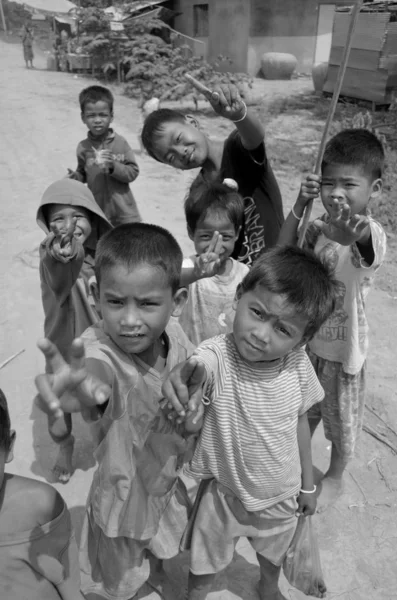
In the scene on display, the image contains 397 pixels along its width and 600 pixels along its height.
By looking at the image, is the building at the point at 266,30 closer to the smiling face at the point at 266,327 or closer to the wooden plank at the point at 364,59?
the wooden plank at the point at 364,59

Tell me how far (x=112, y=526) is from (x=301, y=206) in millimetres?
1221

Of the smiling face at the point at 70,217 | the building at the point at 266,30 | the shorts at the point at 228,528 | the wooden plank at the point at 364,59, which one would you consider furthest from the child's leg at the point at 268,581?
the building at the point at 266,30

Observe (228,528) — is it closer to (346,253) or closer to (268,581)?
(268,581)

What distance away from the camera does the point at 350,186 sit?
68.0 inches

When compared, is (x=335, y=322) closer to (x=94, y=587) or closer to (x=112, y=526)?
(x=112, y=526)

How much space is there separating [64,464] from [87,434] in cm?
30

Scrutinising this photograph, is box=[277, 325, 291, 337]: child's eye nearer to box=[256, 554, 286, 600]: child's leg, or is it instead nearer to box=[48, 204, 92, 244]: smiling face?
box=[256, 554, 286, 600]: child's leg

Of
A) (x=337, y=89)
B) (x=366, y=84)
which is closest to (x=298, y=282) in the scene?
(x=337, y=89)

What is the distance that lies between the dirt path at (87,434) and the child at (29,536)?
31.8 inches

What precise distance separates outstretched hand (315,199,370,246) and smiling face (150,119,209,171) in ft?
2.90

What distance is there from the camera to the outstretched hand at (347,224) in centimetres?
146

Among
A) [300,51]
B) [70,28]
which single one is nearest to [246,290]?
[300,51]

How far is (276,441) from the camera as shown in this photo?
57.1 inches

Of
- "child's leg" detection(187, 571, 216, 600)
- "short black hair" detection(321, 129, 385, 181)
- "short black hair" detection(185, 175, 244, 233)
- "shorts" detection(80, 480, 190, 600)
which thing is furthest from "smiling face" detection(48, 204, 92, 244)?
"child's leg" detection(187, 571, 216, 600)
